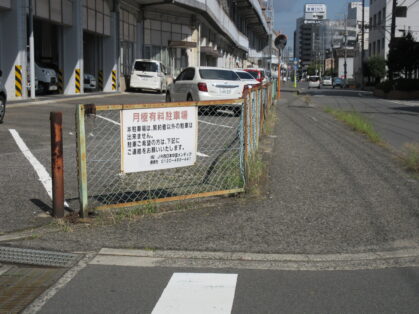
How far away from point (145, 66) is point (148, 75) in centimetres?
80

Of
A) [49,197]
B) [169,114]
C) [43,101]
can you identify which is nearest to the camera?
[169,114]

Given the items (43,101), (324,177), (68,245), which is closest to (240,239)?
(68,245)

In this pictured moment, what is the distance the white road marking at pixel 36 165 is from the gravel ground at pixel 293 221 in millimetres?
1411

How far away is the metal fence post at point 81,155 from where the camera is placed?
5.66 m

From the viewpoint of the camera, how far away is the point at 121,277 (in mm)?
4441

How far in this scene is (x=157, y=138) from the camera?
20.5 ft

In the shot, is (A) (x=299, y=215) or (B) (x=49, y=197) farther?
(B) (x=49, y=197)

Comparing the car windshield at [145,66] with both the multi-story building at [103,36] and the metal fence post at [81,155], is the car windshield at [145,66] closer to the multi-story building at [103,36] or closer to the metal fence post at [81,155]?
the multi-story building at [103,36]

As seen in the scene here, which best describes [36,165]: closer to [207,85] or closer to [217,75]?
[207,85]

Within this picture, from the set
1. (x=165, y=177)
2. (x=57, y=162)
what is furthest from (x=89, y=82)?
(x=57, y=162)

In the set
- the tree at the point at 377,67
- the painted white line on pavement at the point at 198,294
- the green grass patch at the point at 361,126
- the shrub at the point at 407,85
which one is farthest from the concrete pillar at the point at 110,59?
the tree at the point at 377,67

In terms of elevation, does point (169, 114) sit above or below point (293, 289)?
above

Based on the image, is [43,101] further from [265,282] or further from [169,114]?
[265,282]

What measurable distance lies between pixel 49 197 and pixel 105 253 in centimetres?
217
